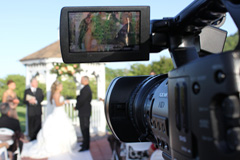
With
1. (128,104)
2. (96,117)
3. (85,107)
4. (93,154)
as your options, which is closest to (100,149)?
(93,154)

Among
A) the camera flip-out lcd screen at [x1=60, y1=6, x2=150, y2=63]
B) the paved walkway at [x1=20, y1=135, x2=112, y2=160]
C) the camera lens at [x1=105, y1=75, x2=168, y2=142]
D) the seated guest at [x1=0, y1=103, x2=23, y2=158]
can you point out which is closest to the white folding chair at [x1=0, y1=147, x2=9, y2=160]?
the seated guest at [x1=0, y1=103, x2=23, y2=158]

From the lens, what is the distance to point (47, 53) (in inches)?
388

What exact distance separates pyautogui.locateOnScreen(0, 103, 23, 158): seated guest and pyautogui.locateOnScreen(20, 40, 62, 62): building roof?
4266mm

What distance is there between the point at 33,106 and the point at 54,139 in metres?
2.16

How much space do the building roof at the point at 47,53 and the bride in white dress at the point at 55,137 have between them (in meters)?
2.12

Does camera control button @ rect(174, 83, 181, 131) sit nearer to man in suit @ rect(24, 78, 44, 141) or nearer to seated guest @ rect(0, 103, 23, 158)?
seated guest @ rect(0, 103, 23, 158)

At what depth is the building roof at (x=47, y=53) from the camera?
961 cm

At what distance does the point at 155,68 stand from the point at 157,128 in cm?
978

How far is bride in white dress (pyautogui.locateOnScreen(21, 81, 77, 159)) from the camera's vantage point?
7.35 metres

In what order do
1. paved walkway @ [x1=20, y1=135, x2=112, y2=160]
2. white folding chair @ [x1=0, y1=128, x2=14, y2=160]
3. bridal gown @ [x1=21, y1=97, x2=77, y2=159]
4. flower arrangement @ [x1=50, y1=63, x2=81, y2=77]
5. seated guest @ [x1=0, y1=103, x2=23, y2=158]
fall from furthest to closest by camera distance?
flower arrangement @ [x1=50, y1=63, x2=81, y2=77]
bridal gown @ [x1=21, y1=97, x2=77, y2=159]
paved walkway @ [x1=20, y1=135, x2=112, y2=160]
seated guest @ [x1=0, y1=103, x2=23, y2=158]
white folding chair @ [x1=0, y1=128, x2=14, y2=160]

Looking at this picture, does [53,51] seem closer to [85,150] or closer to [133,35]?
[85,150]

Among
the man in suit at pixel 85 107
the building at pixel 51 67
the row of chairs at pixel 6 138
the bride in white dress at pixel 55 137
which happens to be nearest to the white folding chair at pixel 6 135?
the row of chairs at pixel 6 138

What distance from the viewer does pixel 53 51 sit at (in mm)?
9914

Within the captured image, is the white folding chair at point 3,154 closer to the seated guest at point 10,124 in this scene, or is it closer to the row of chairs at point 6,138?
the row of chairs at point 6,138
